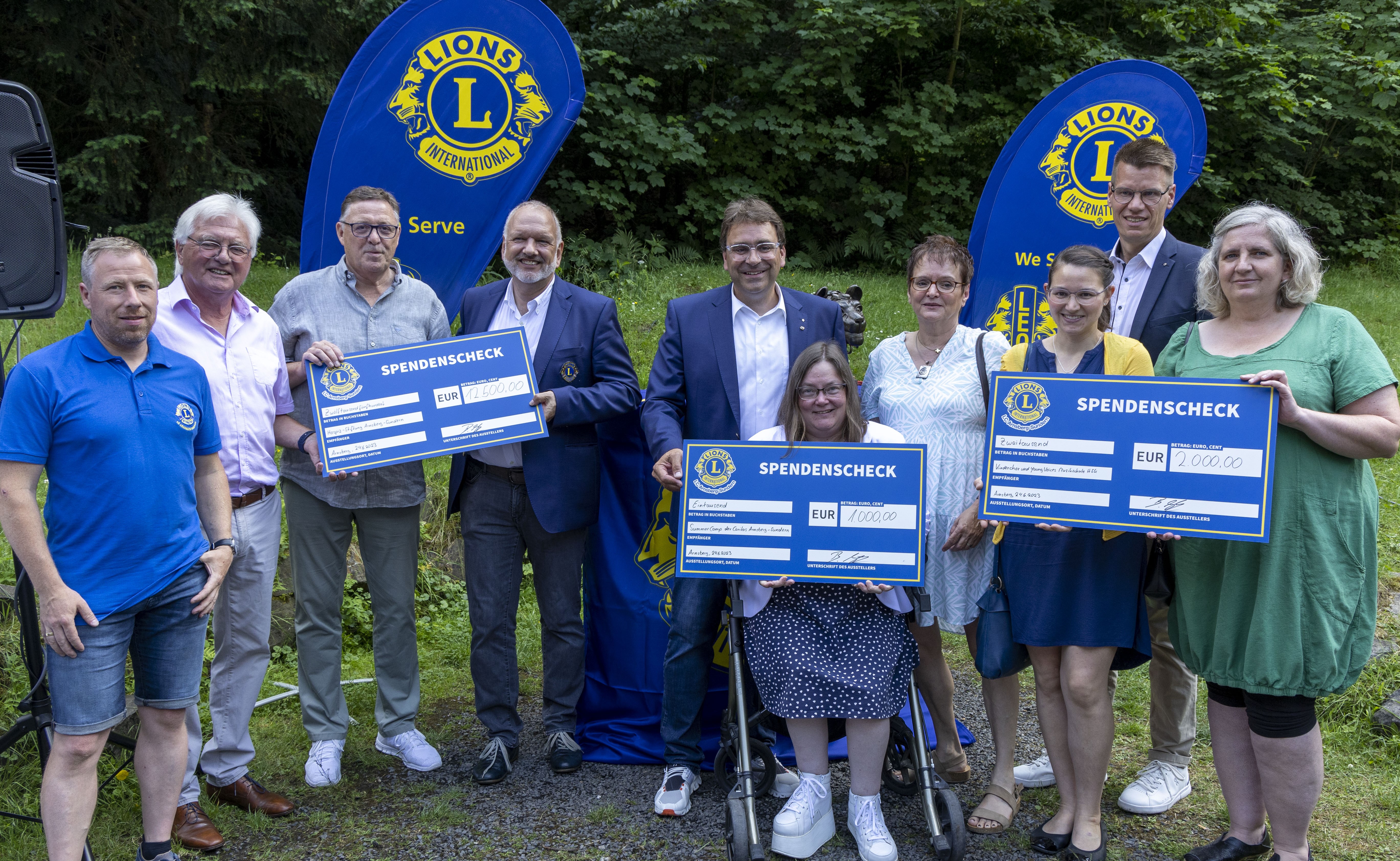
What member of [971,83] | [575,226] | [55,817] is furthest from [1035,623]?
[971,83]

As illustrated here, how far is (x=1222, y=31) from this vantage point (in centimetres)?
1321

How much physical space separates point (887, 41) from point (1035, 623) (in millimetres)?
11947

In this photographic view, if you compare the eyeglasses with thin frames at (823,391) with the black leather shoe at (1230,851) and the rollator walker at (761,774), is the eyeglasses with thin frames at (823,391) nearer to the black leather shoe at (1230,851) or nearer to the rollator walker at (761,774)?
the rollator walker at (761,774)

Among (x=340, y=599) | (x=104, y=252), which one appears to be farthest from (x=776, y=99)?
(x=104, y=252)

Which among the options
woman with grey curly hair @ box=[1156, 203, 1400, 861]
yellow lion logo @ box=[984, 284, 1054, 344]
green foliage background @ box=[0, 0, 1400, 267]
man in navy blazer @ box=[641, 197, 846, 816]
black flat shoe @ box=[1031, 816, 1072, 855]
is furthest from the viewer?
green foliage background @ box=[0, 0, 1400, 267]

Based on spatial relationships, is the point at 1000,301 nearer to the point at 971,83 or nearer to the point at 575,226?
the point at 575,226

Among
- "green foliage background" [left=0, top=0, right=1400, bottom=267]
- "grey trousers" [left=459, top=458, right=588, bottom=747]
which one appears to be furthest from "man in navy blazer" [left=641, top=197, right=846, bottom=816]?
"green foliage background" [left=0, top=0, right=1400, bottom=267]

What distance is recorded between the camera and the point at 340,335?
13.1 ft

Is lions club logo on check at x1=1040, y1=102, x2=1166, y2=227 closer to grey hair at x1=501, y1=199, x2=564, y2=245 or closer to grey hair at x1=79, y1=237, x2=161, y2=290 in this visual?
grey hair at x1=501, y1=199, x2=564, y2=245

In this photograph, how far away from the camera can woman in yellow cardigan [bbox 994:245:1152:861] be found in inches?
131

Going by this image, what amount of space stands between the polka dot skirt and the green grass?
0.74 meters

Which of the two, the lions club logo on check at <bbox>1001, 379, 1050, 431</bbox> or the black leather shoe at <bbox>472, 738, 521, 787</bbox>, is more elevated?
the lions club logo on check at <bbox>1001, 379, 1050, 431</bbox>

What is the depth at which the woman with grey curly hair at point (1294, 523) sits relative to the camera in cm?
303

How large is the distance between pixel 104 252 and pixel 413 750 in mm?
2432
